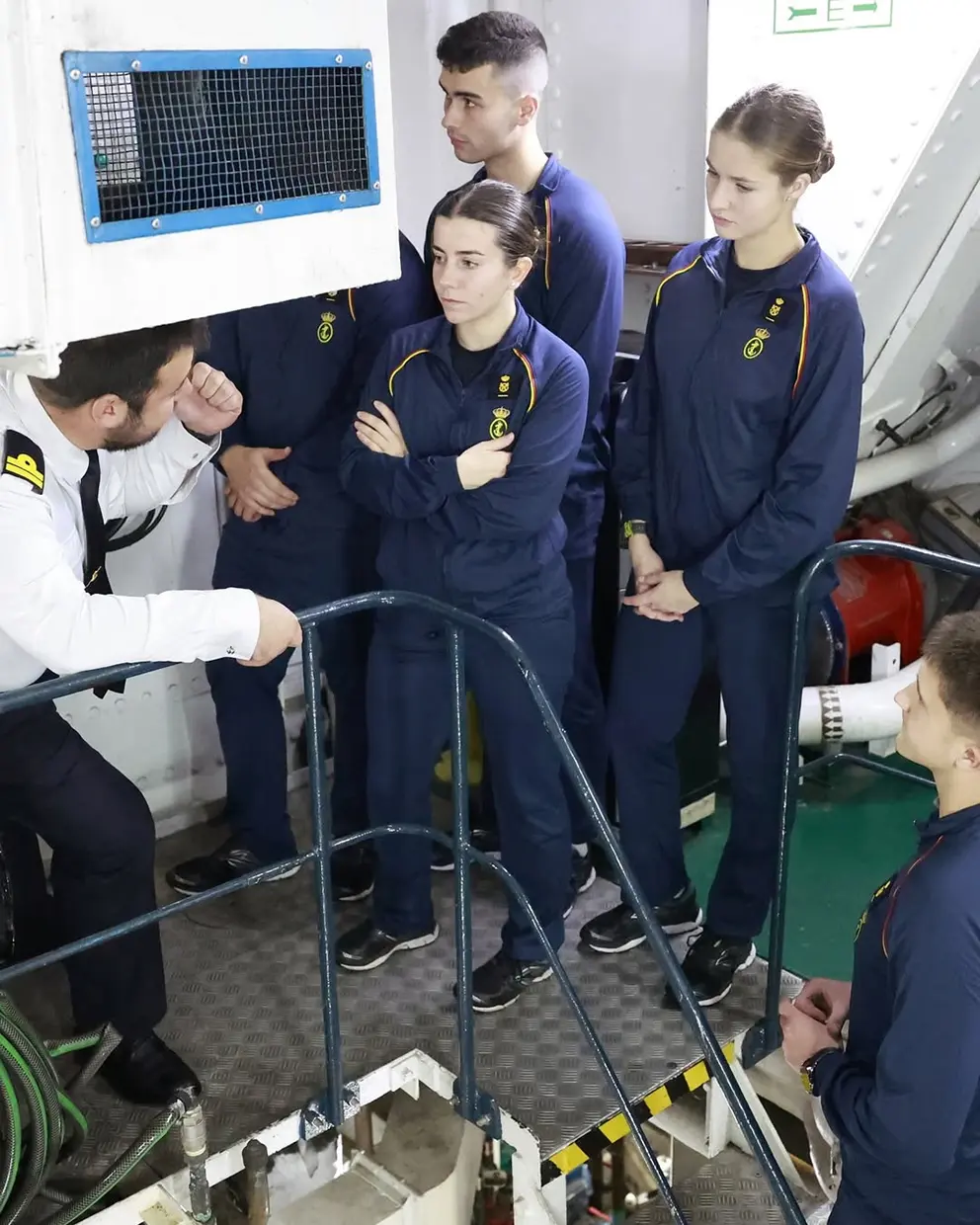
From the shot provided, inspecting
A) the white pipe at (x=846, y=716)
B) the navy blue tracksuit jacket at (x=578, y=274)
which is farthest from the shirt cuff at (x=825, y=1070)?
the white pipe at (x=846, y=716)

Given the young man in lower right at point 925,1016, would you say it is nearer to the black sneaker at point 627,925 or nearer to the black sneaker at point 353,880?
the black sneaker at point 627,925

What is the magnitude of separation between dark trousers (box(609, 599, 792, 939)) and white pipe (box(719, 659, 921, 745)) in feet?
4.44

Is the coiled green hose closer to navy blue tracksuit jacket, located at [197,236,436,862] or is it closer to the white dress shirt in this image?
the white dress shirt

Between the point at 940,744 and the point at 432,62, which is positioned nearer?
the point at 940,744

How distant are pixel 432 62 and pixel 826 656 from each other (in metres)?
2.33

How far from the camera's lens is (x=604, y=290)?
10.0 ft

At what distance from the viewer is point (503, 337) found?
2.77 m

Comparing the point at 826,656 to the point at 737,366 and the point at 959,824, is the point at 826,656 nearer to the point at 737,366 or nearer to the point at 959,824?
the point at 737,366

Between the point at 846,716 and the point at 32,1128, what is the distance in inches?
113

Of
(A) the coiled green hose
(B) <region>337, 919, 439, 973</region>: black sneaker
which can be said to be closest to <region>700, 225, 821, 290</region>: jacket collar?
(B) <region>337, 919, 439, 973</region>: black sneaker

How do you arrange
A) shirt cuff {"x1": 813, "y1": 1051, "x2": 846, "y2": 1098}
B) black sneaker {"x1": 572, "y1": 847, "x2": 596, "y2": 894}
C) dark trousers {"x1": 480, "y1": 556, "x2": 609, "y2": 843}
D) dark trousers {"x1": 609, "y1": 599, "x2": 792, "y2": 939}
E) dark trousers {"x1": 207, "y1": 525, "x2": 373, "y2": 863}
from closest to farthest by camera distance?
shirt cuff {"x1": 813, "y1": 1051, "x2": 846, "y2": 1098} → dark trousers {"x1": 609, "y1": 599, "x2": 792, "y2": 939} → dark trousers {"x1": 207, "y1": 525, "x2": 373, "y2": 863} → dark trousers {"x1": 480, "y1": 556, "x2": 609, "y2": 843} → black sneaker {"x1": 572, "y1": 847, "x2": 596, "y2": 894}

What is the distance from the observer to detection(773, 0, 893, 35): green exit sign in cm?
334

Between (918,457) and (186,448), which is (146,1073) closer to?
(186,448)

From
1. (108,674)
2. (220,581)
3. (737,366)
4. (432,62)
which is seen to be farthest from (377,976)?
(432,62)
